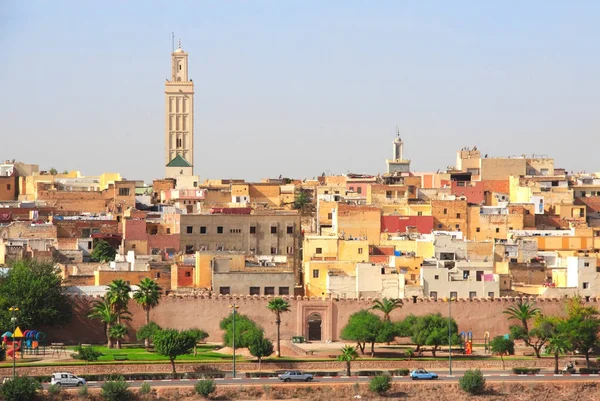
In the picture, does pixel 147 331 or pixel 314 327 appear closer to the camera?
pixel 147 331

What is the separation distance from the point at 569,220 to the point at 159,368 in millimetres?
32437

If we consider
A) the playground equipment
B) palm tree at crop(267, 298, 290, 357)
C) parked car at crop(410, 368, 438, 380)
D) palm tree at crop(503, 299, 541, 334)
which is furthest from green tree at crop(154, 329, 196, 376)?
palm tree at crop(503, 299, 541, 334)

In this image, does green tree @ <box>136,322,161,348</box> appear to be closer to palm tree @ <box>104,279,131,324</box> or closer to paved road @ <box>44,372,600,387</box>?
palm tree @ <box>104,279,131,324</box>

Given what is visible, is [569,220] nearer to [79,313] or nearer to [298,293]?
[298,293]

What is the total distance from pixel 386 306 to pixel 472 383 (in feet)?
23.5

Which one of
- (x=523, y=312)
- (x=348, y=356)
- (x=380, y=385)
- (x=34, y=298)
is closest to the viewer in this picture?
(x=380, y=385)

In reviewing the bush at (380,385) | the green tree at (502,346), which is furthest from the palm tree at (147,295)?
the green tree at (502,346)

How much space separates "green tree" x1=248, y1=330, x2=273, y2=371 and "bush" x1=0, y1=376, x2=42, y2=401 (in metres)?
8.20

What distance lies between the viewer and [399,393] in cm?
5772

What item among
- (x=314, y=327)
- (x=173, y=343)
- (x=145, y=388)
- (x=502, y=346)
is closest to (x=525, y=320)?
(x=502, y=346)

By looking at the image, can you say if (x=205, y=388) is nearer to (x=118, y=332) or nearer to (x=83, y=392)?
(x=83, y=392)

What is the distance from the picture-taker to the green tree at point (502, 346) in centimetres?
6078

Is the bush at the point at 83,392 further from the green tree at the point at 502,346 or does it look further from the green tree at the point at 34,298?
the green tree at the point at 502,346

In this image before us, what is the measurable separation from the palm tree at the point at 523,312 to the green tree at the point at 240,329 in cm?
967
